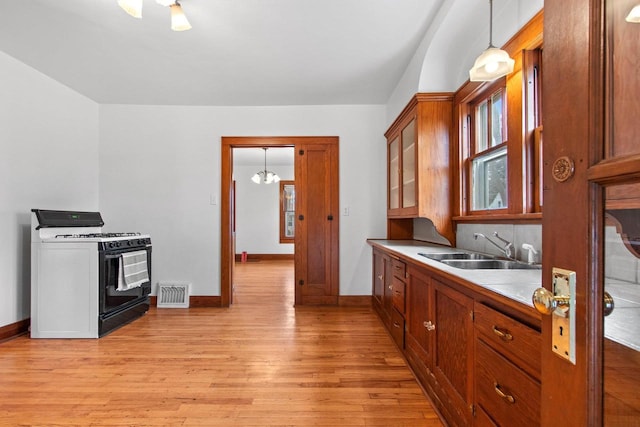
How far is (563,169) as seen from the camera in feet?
1.91

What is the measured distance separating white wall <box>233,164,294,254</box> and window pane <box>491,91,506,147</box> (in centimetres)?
620

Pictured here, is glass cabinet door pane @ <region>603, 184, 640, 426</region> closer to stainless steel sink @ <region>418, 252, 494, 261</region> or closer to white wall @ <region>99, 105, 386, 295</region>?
stainless steel sink @ <region>418, 252, 494, 261</region>

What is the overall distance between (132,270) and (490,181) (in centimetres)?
335

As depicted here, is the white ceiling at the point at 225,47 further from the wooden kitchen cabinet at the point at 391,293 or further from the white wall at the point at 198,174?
the wooden kitchen cabinet at the point at 391,293

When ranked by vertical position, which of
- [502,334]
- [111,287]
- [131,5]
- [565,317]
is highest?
[131,5]

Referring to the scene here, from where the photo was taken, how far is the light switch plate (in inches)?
22.2

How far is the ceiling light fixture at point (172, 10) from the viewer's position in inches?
73.8

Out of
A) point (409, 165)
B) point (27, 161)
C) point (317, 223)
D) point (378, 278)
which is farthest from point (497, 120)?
point (27, 161)

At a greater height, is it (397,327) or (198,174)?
(198,174)

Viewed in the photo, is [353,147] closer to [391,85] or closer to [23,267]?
[391,85]

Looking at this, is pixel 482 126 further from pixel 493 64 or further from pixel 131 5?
pixel 131 5

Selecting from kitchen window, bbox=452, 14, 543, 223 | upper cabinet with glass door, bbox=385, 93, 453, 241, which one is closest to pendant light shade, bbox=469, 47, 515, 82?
kitchen window, bbox=452, 14, 543, 223

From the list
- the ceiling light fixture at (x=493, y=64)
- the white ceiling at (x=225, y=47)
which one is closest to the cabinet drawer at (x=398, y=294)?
the ceiling light fixture at (x=493, y=64)

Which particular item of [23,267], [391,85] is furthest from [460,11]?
[23,267]
